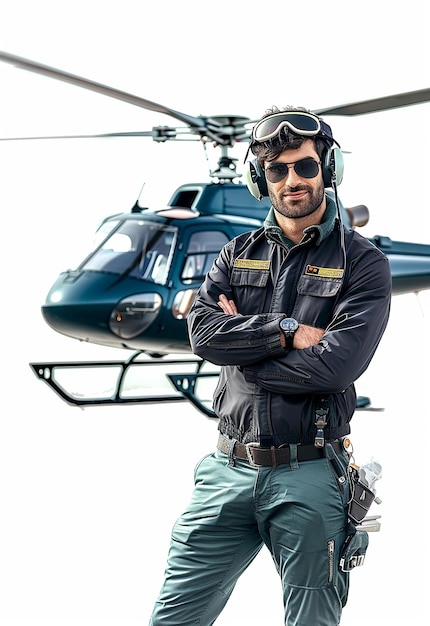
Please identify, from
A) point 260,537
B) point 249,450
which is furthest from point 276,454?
point 260,537

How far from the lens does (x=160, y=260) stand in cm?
681

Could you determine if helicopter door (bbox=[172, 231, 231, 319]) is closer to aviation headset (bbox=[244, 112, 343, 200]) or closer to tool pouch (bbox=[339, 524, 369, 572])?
aviation headset (bbox=[244, 112, 343, 200])

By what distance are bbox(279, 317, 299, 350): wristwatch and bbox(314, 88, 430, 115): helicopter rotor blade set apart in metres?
3.48

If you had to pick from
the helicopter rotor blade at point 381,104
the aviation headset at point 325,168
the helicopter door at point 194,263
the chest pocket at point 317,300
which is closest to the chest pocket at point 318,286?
the chest pocket at point 317,300

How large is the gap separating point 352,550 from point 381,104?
158 inches

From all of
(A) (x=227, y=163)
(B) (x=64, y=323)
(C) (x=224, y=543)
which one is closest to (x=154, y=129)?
(A) (x=227, y=163)

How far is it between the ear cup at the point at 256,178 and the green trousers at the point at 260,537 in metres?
0.91

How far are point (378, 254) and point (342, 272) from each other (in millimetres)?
Result: 137

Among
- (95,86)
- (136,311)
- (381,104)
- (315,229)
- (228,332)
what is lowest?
(228,332)

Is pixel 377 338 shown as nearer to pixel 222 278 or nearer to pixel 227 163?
pixel 222 278

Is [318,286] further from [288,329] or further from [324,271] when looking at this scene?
[288,329]

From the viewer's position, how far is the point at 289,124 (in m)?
3.01

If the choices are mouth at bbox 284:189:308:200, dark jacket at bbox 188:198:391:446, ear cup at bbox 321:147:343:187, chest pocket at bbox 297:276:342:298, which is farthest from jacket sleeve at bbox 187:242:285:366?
ear cup at bbox 321:147:343:187

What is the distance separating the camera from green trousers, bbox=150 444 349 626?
2.90m
